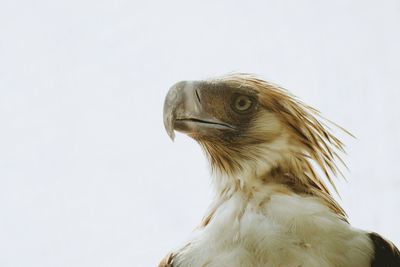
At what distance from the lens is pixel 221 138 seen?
2254 millimetres

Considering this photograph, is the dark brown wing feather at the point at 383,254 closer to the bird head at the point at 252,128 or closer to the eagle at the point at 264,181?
the eagle at the point at 264,181

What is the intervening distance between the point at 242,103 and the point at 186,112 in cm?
25

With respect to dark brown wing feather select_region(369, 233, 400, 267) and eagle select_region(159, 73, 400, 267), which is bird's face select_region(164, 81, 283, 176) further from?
dark brown wing feather select_region(369, 233, 400, 267)

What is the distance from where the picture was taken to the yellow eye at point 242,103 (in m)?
2.25

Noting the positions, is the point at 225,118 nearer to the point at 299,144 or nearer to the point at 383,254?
the point at 299,144

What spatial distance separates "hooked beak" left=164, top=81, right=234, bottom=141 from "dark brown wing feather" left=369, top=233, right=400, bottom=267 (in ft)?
2.29

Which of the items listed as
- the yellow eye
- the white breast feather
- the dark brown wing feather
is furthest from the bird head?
the dark brown wing feather

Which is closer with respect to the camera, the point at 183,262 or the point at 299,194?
the point at 183,262

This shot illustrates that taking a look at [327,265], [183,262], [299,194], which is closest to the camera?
[327,265]

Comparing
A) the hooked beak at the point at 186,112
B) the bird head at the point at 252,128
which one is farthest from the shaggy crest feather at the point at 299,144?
the hooked beak at the point at 186,112

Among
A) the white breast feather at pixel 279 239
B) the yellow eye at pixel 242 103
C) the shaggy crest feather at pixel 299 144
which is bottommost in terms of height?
the white breast feather at pixel 279 239

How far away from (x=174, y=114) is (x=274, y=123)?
405 mm

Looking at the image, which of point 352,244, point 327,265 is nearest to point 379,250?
point 352,244

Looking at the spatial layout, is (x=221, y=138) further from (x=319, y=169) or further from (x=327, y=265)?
(x=327, y=265)
